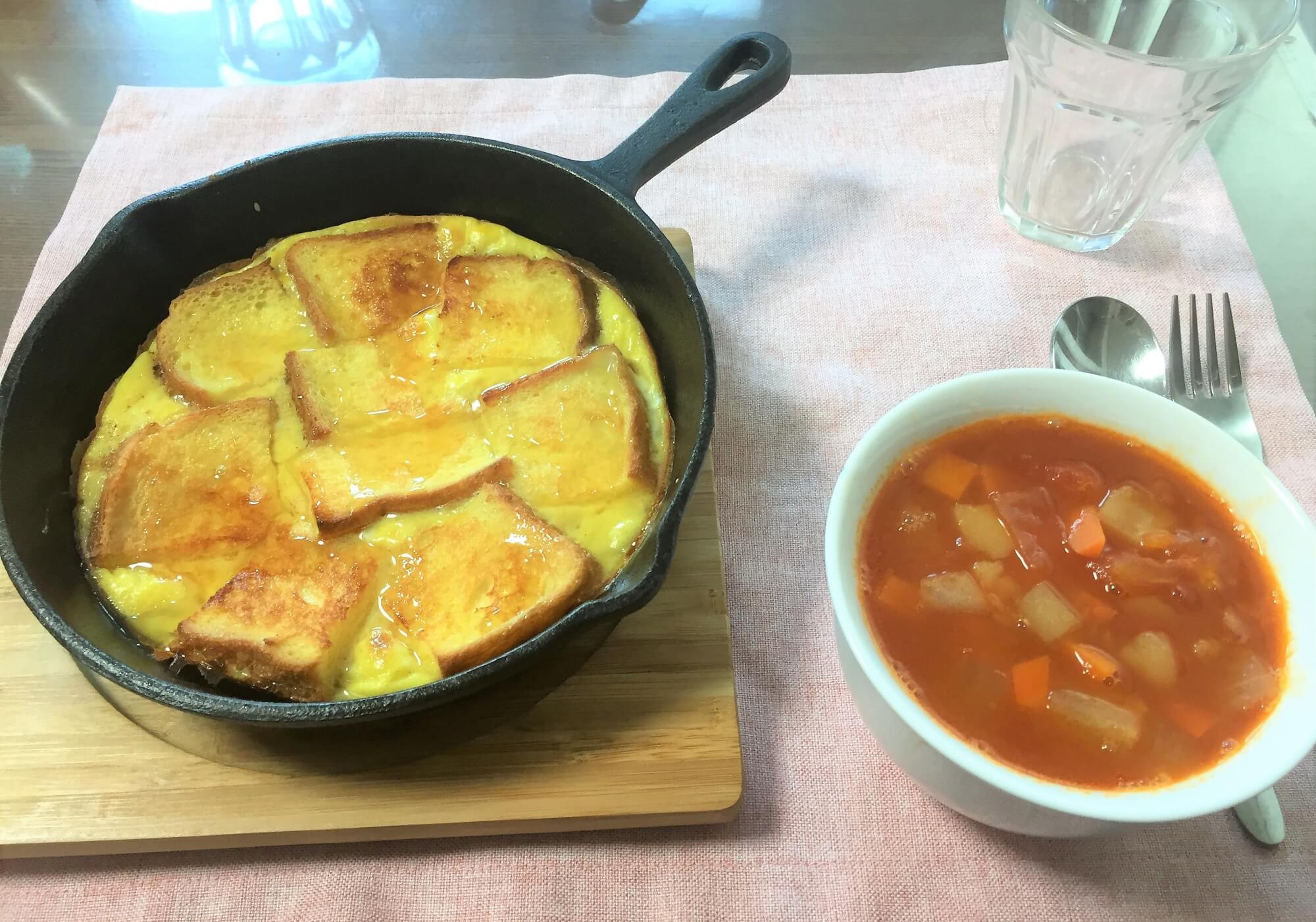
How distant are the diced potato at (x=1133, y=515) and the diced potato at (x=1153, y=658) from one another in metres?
0.15

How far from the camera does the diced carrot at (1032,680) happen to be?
3.61 feet

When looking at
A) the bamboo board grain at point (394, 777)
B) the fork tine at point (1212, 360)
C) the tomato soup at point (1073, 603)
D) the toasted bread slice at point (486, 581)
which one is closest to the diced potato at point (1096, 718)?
the tomato soup at point (1073, 603)

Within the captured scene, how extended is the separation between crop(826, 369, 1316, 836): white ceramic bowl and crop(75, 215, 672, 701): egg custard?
1.41 ft

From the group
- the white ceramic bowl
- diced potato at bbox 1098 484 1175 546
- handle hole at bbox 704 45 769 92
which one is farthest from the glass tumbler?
diced potato at bbox 1098 484 1175 546

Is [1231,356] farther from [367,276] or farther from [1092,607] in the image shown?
[367,276]

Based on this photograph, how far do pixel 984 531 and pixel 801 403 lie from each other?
26.0 inches

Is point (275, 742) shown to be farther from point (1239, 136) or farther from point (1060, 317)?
point (1239, 136)

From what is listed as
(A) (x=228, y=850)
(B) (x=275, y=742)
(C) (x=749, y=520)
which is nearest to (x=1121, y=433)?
(C) (x=749, y=520)

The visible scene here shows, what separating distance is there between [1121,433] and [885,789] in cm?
65

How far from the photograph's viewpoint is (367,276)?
1.78 metres

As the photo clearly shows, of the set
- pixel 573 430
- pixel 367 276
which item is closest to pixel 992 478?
pixel 573 430

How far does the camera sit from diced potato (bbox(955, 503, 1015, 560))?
3.95ft

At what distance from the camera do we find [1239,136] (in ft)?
7.95

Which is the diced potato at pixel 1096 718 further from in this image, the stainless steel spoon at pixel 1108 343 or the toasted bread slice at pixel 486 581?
the stainless steel spoon at pixel 1108 343
